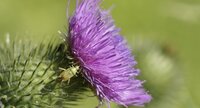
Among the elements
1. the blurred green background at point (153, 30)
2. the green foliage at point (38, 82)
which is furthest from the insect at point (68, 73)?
the blurred green background at point (153, 30)

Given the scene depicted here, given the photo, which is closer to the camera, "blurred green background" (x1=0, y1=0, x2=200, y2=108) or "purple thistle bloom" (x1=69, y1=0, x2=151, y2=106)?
"purple thistle bloom" (x1=69, y1=0, x2=151, y2=106)

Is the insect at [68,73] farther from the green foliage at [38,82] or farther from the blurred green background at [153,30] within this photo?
the blurred green background at [153,30]

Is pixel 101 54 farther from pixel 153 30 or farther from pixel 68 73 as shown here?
pixel 153 30

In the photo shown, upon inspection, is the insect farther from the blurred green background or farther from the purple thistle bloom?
the blurred green background

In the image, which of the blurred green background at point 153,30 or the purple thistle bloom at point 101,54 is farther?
the blurred green background at point 153,30

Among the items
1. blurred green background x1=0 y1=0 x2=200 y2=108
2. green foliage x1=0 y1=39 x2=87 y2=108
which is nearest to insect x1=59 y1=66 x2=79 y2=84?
green foliage x1=0 y1=39 x2=87 y2=108

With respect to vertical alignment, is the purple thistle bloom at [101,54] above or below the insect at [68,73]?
above

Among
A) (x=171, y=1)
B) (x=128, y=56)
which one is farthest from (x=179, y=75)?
(x=171, y=1)
